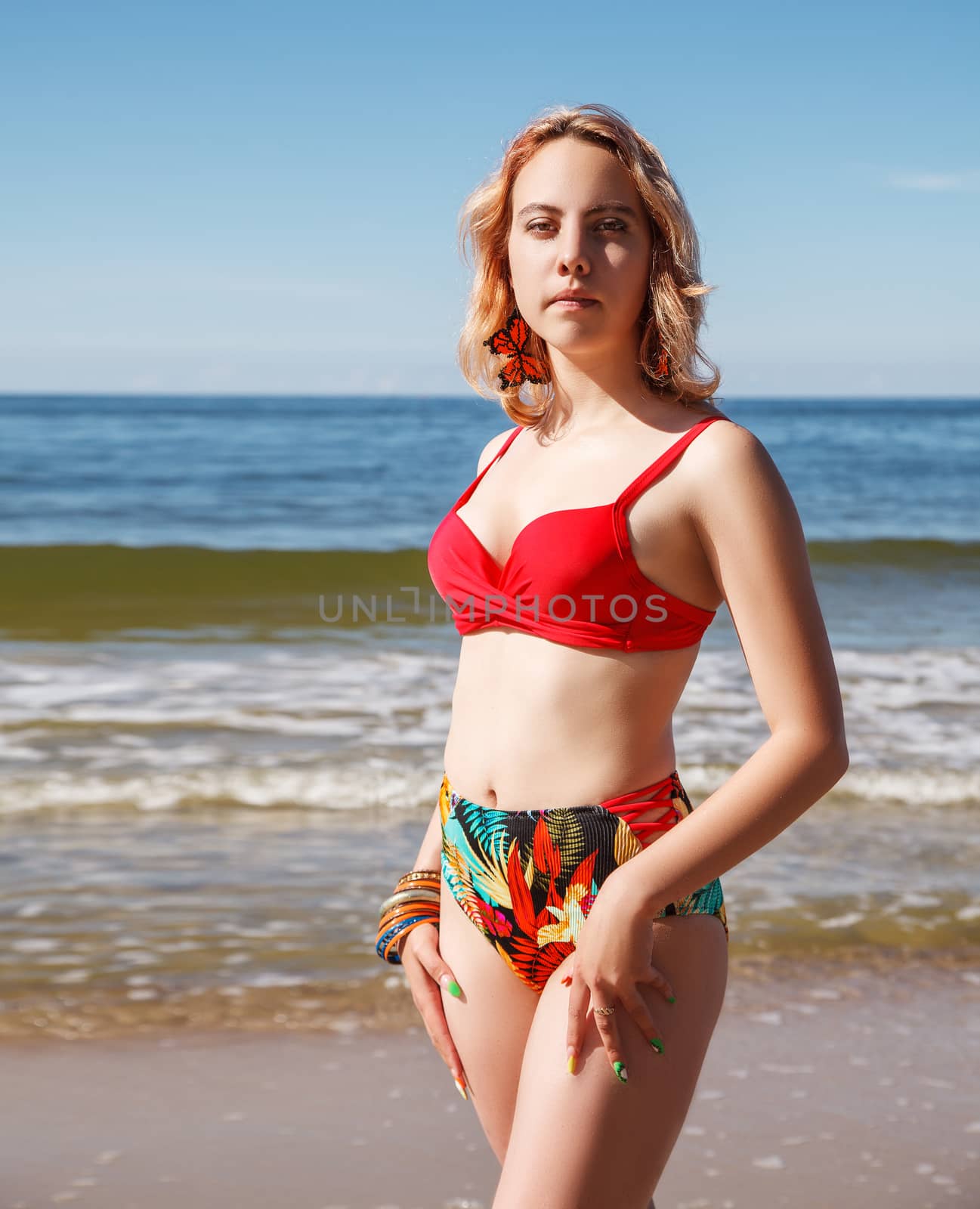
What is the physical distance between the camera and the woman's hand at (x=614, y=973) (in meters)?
1.54

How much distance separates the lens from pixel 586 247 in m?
1.80

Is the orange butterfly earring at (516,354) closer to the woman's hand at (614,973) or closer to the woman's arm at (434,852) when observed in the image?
the woman's arm at (434,852)

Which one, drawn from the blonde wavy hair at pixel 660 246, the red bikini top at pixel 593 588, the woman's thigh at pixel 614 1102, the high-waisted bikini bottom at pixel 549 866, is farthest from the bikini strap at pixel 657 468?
the woman's thigh at pixel 614 1102

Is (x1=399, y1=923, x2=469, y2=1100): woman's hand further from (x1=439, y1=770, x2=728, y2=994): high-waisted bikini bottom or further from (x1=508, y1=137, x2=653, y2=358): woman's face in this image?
(x1=508, y1=137, x2=653, y2=358): woman's face

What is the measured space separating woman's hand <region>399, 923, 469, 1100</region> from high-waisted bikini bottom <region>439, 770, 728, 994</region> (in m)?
0.16

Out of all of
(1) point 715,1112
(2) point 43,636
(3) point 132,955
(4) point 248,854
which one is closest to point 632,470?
(1) point 715,1112

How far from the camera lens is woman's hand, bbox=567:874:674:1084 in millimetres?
1543

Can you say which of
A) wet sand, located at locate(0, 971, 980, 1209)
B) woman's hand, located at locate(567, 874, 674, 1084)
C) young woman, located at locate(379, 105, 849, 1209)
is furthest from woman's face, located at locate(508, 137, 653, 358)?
wet sand, located at locate(0, 971, 980, 1209)

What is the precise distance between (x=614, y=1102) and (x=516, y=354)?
3.93ft

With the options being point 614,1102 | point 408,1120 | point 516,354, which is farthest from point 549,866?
point 408,1120

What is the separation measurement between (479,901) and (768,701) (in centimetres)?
58

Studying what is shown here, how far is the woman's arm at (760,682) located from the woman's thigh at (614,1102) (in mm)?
181

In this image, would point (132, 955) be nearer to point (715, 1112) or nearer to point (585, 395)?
point (715, 1112)

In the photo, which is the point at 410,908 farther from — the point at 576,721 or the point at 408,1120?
the point at 408,1120
